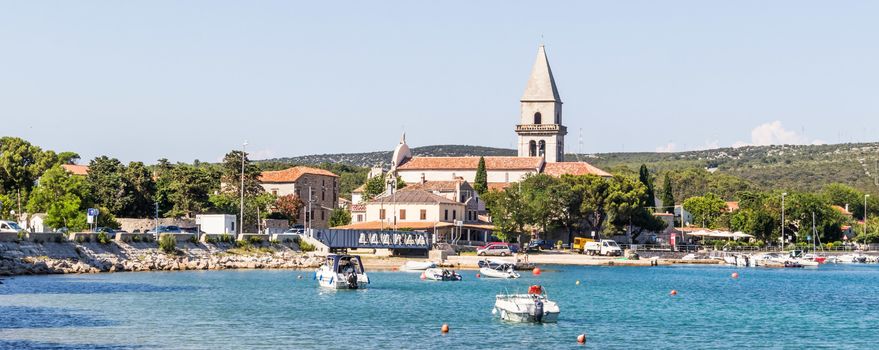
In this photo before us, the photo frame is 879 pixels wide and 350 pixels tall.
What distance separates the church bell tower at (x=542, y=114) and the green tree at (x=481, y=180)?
17.0m

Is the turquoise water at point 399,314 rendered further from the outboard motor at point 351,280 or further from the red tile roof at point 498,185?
the red tile roof at point 498,185

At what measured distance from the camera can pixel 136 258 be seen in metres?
87.5

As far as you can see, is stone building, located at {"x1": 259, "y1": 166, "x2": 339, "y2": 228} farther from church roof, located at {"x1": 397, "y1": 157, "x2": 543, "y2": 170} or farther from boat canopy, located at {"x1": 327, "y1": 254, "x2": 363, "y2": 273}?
boat canopy, located at {"x1": 327, "y1": 254, "x2": 363, "y2": 273}

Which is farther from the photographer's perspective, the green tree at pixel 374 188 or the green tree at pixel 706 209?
the green tree at pixel 706 209

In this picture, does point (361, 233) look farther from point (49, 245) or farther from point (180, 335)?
point (180, 335)

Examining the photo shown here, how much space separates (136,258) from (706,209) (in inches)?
4117

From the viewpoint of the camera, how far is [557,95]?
165 metres

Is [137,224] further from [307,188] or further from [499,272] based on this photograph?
[307,188]

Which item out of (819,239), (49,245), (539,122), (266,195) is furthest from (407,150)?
(49,245)

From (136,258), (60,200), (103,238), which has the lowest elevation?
(136,258)

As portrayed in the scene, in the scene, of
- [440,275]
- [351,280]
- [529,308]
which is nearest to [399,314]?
[529,308]

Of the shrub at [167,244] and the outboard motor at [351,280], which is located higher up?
the shrub at [167,244]

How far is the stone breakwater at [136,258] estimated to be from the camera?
77625 mm

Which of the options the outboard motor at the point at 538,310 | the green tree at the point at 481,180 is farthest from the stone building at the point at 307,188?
the outboard motor at the point at 538,310
